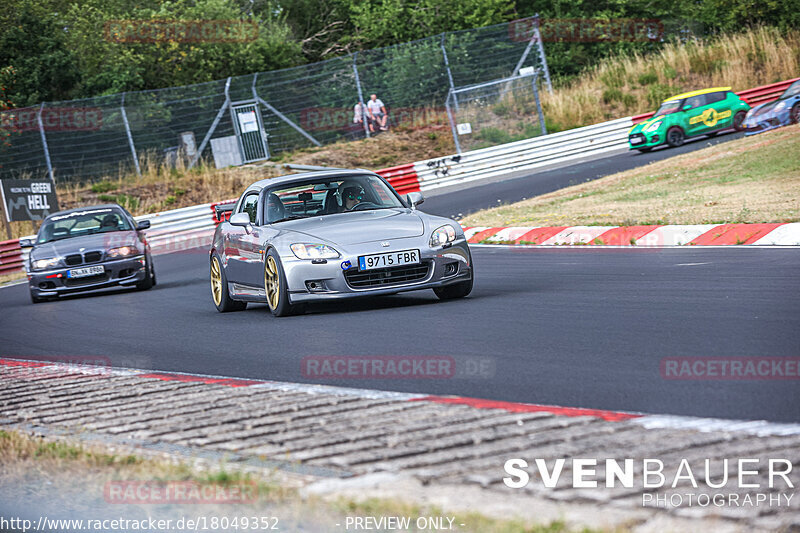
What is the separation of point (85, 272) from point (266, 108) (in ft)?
59.2

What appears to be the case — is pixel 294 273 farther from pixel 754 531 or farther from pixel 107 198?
pixel 107 198

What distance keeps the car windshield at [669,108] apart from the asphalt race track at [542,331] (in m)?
17.7

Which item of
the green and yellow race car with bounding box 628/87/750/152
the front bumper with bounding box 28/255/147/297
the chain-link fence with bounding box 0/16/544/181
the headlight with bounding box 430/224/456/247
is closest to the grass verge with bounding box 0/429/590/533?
the headlight with bounding box 430/224/456/247

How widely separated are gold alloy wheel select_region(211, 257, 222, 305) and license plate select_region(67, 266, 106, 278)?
168 inches

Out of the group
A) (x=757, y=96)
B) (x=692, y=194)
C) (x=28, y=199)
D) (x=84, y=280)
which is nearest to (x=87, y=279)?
(x=84, y=280)

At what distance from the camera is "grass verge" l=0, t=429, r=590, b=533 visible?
136 inches

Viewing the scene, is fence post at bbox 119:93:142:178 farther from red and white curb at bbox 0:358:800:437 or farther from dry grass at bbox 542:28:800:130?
red and white curb at bbox 0:358:800:437

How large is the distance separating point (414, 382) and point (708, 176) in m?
14.9

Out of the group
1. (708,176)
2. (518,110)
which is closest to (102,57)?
(518,110)

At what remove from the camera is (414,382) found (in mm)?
6242

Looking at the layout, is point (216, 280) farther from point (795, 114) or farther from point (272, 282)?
point (795, 114)

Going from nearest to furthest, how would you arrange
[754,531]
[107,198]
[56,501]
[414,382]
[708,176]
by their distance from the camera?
[754,531] → [56,501] → [414,382] → [708,176] → [107,198]

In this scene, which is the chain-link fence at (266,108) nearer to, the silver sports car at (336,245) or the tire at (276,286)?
the silver sports car at (336,245)

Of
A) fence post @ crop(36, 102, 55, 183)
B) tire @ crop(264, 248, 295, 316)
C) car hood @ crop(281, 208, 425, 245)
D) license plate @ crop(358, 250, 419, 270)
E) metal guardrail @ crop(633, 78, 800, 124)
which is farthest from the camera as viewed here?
metal guardrail @ crop(633, 78, 800, 124)
